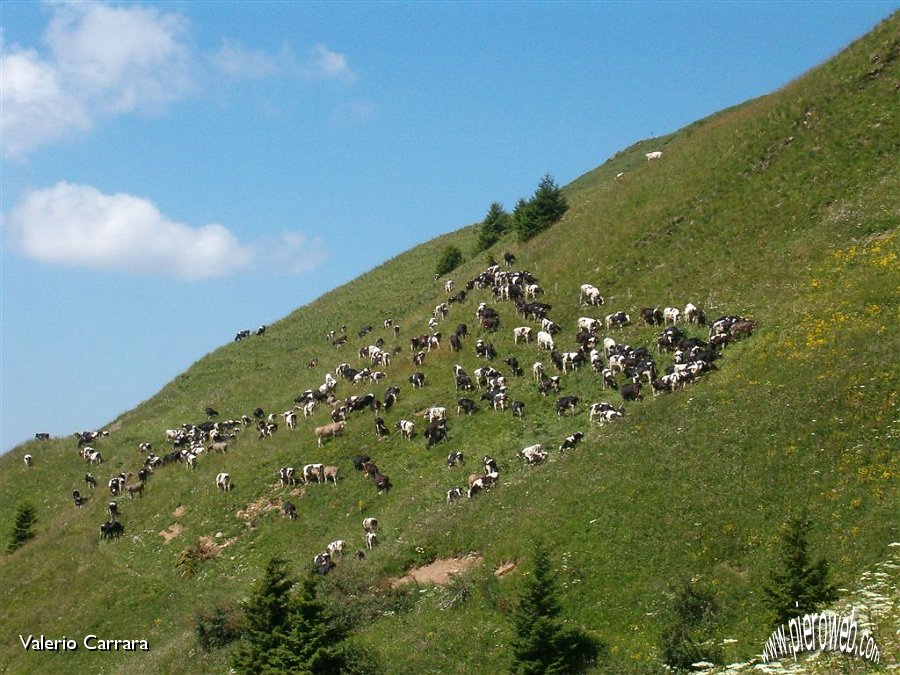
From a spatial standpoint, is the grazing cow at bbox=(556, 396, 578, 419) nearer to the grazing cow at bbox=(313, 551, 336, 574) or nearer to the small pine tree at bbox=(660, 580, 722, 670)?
the grazing cow at bbox=(313, 551, 336, 574)

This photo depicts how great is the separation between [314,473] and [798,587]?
106 ft

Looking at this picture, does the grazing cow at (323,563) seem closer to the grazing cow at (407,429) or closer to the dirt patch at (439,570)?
the dirt patch at (439,570)

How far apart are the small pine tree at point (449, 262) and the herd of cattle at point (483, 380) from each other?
1983 cm

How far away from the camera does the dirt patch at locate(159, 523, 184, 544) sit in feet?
179

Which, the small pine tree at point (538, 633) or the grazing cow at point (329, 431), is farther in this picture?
the grazing cow at point (329, 431)

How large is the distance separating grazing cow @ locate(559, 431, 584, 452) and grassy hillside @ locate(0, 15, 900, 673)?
0.95 metres

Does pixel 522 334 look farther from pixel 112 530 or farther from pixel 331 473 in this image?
pixel 112 530

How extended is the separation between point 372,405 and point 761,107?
3850 cm

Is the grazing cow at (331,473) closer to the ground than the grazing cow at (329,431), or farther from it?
closer to the ground

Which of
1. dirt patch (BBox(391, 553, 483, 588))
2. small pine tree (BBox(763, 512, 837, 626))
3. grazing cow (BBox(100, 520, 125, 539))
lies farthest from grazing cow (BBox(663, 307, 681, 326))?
grazing cow (BBox(100, 520, 125, 539))

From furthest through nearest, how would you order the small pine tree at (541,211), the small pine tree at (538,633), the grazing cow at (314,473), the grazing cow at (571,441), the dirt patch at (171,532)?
1. the small pine tree at (541,211)
2. the dirt patch at (171,532)
3. the grazing cow at (314,473)
4. the grazing cow at (571,441)
5. the small pine tree at (538,633)

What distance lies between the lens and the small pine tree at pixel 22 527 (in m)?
62.0

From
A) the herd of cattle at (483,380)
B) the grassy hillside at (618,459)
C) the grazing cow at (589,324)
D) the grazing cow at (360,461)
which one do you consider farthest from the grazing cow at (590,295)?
the grazing cow at (360,461)

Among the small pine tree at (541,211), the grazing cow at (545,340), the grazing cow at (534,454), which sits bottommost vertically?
the grazing cow at (534,454)
